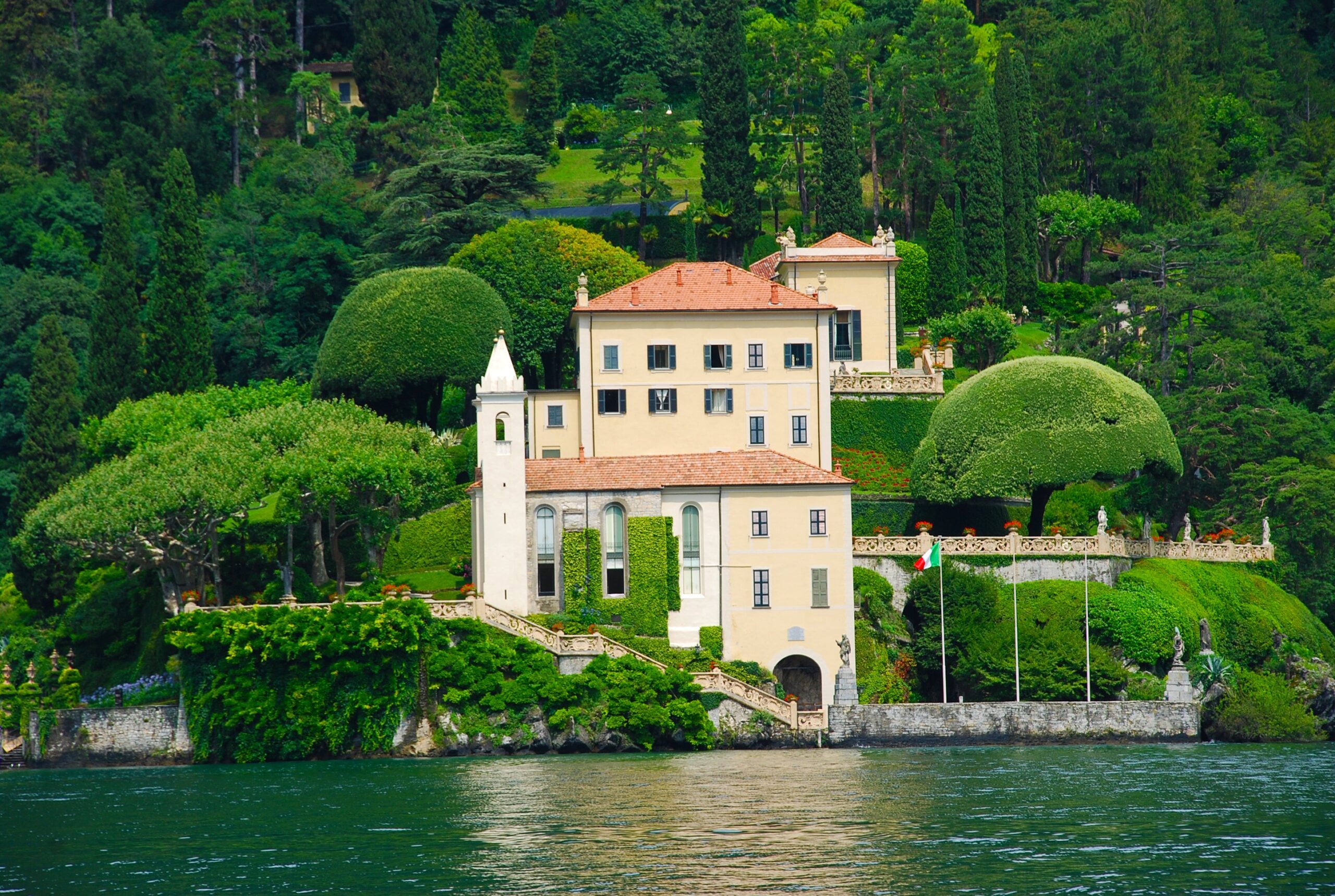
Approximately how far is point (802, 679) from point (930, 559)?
17.3 feet

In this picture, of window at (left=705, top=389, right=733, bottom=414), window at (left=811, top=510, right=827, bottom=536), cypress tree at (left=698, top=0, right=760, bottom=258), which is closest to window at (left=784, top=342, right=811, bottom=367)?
window at (left=705, top=389, right=733, bottom=414)

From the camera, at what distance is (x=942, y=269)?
84250 mm

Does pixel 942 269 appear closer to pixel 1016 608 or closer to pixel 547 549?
pixel 1016 608

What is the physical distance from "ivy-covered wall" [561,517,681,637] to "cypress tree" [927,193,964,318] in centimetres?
2796

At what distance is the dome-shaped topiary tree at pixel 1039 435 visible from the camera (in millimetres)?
63844

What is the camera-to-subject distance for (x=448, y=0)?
391 ft

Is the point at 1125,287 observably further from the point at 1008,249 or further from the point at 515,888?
the point at 515,888

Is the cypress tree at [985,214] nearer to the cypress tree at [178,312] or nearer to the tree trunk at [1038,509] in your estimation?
the tree trunk at [1038,509]

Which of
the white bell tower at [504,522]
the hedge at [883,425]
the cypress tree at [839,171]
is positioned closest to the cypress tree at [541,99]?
the cypress tree at [839,171]

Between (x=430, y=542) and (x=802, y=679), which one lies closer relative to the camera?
(x=802, y=679)

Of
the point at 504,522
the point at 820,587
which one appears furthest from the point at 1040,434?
the point at 504,522

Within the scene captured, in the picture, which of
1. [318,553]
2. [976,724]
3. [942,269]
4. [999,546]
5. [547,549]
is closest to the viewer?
[976,724]

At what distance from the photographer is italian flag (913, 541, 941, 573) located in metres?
59.1

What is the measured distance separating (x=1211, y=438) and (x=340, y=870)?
1739 inches
